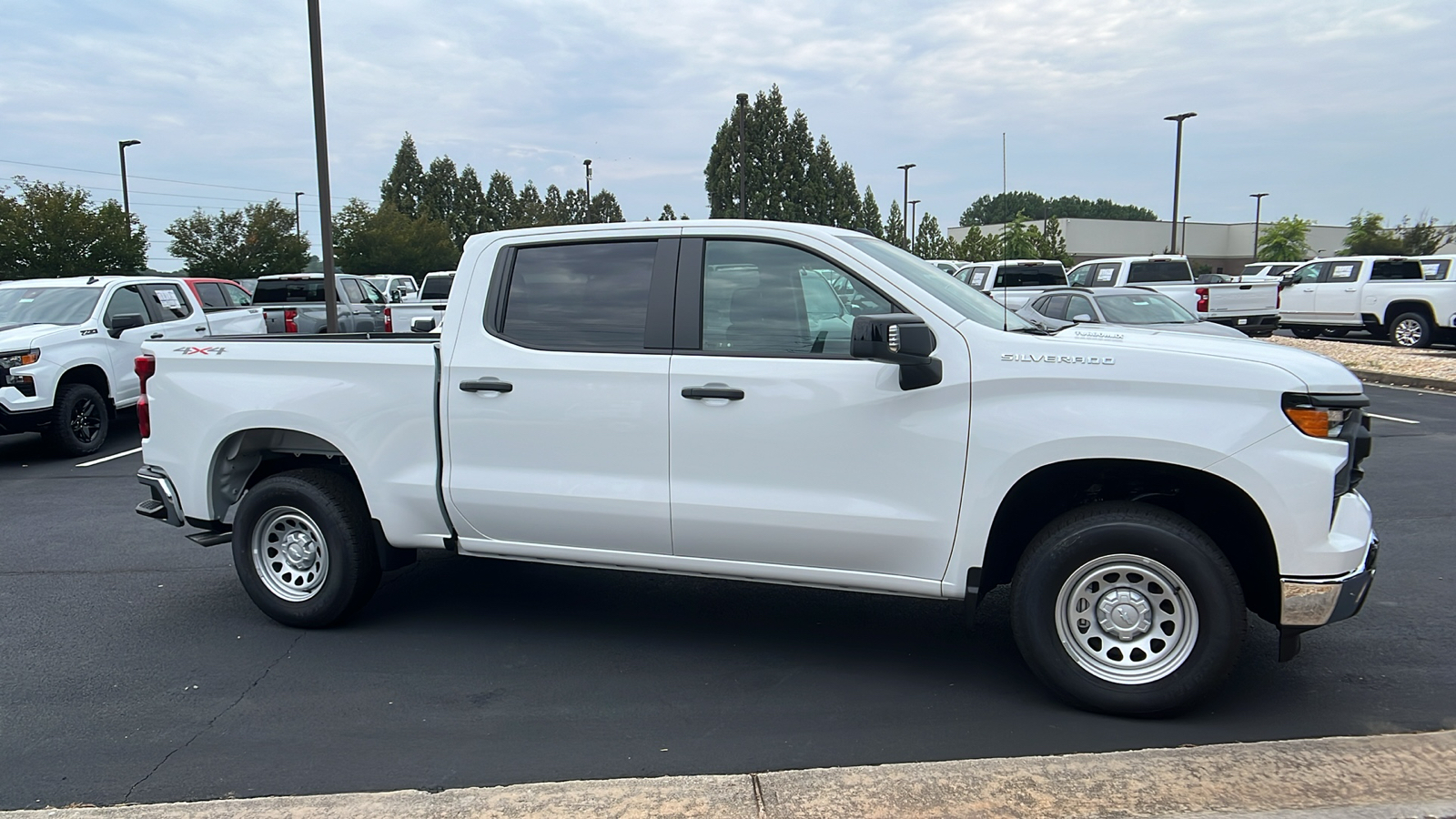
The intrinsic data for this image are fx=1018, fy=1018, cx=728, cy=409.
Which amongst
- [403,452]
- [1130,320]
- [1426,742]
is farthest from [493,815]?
[1130,320]

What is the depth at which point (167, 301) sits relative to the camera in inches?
479

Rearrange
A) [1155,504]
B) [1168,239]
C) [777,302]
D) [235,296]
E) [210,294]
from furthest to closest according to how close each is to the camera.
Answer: [1168,239] → [235,296] → [210,294] → [777,302] → [1155,504]

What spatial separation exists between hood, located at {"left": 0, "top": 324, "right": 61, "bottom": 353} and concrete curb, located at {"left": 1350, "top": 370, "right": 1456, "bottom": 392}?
51.3ft

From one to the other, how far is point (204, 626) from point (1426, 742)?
539cm

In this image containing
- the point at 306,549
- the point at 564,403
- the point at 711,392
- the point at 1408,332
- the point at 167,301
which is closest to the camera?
the point at 711,392

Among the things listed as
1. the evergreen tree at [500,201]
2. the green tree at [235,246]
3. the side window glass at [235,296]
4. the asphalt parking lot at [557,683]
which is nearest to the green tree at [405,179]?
the evergreen tree at [500,201]

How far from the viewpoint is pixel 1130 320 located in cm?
1398

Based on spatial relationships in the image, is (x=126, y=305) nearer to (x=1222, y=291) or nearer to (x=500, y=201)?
(x=1222, y=291)

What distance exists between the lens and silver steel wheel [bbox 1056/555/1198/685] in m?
3.83

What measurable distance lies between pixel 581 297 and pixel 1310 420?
9.75 feet

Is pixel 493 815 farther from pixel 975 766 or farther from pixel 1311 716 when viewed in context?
pixel 1311 716

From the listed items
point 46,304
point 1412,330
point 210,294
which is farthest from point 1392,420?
point 46,304

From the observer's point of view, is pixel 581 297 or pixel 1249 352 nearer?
pixel 1249 352

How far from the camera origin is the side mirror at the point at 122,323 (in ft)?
35.1
